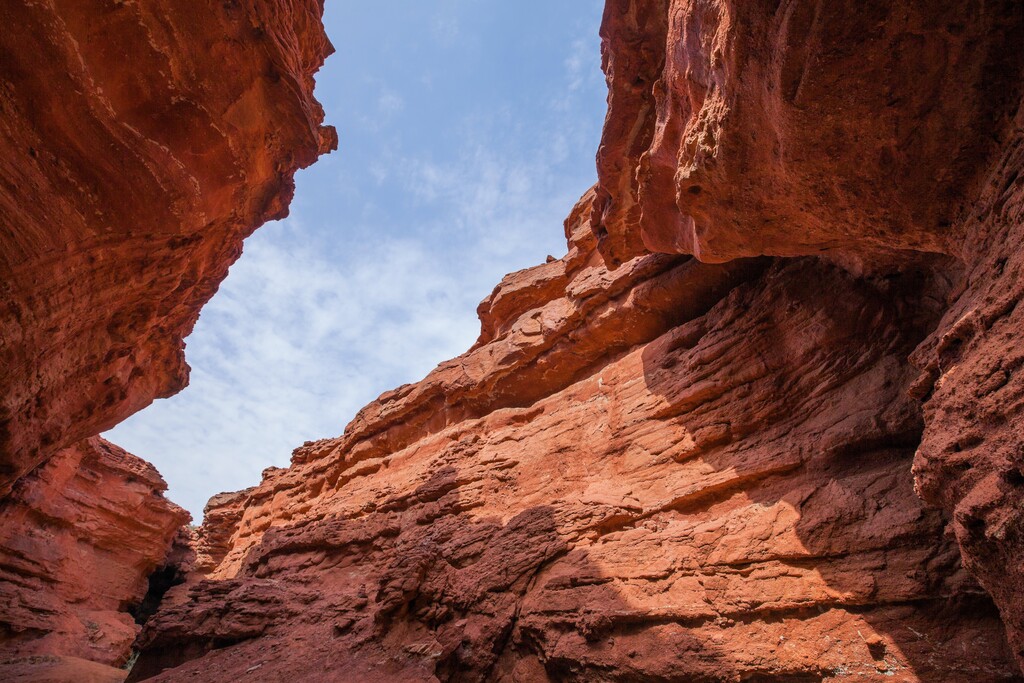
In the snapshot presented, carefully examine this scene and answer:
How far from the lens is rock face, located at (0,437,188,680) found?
15539mm

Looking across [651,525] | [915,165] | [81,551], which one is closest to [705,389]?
[651,525]

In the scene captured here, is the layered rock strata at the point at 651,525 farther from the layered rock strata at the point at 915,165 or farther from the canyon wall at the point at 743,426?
the layered rock strata at the point at 915,165

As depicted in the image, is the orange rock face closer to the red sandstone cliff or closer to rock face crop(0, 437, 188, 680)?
the red sandstone cliff

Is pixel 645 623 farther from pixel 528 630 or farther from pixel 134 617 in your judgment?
pixel 134 617

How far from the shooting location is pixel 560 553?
27.4 feet

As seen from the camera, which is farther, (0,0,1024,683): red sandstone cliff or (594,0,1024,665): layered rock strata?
(0,0,1024,683): red sandstone cliff

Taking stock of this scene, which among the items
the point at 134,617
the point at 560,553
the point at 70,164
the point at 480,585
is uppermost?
the point at 70,164

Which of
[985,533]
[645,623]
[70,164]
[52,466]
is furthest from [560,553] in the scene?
[52,466]

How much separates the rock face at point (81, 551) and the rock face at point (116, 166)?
9550 mm

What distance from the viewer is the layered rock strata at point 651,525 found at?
17.7 feet

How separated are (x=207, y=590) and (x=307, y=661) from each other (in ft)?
16.2

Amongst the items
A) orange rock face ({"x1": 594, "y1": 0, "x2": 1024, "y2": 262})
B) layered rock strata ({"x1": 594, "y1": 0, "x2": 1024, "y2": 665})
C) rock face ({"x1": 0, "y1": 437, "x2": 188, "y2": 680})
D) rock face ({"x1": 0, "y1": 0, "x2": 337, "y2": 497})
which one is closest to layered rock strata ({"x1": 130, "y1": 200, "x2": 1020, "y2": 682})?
layered rock strata ({"x1": 594, "y1": 0, "x2": 1024, "y2": 665})

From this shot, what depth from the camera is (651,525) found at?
7.84 m

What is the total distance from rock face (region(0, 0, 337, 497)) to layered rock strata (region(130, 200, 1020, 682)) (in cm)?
625
